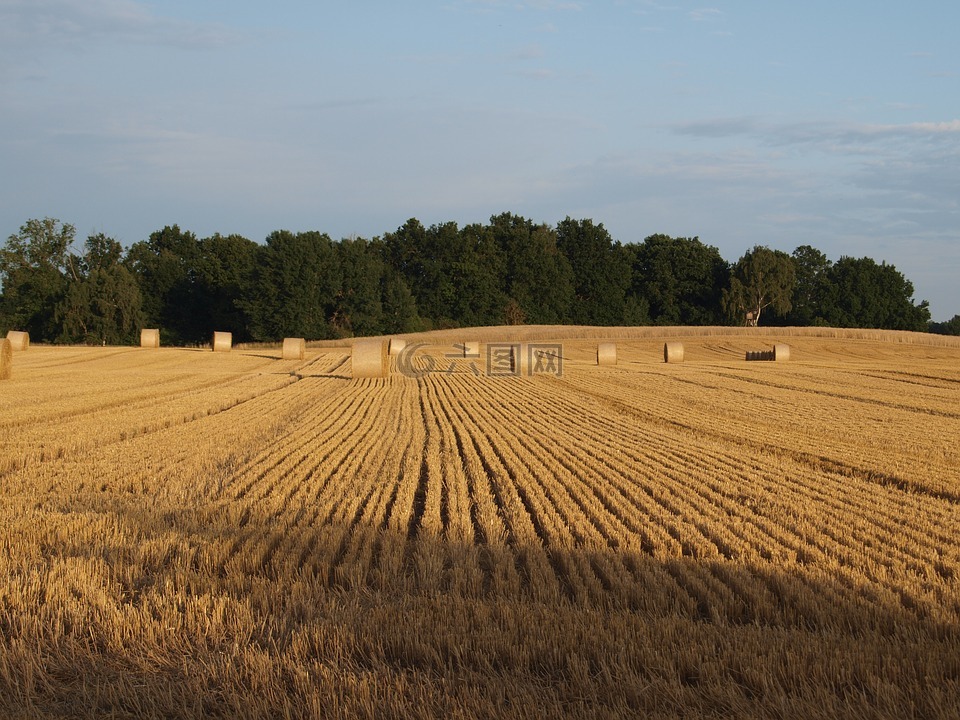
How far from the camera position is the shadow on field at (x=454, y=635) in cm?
402

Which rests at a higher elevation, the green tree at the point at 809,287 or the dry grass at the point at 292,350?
the green tree at the point at 809,287

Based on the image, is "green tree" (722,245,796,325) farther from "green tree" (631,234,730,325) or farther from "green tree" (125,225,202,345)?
"green tree" (125,225,202,345)

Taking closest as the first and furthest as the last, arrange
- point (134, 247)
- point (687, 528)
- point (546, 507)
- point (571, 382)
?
point (687, 528)
point (546, 507)
point (571, 382)
point (134, 247)

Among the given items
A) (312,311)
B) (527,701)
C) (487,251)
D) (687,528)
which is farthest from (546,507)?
(487,251)

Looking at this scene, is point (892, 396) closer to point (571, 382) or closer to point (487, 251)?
point (571, 382)

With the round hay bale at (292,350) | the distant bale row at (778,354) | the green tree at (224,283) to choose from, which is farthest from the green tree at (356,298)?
the distant bale row at (778,354)

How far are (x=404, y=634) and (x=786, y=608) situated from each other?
8.32ft

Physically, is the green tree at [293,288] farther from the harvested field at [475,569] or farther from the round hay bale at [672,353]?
the harvested field at [475,569]

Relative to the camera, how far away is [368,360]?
90.1ft

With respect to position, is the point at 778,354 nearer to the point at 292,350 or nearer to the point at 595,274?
the point at 292,350

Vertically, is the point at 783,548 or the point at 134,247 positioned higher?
the point at 134,247

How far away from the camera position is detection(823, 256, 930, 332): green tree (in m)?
85.5

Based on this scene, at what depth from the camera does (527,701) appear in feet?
13.0

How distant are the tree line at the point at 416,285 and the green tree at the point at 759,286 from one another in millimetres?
133
